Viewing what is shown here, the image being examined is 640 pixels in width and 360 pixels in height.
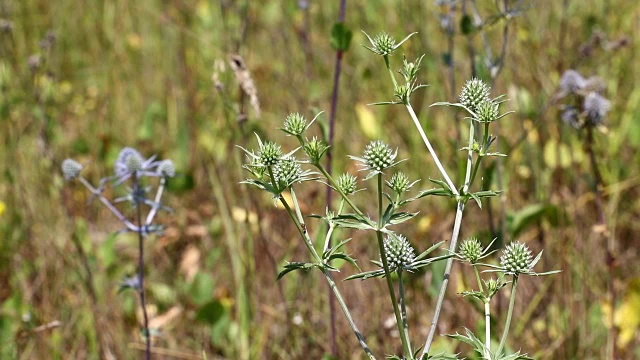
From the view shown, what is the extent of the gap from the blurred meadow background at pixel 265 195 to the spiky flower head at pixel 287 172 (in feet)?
2.24

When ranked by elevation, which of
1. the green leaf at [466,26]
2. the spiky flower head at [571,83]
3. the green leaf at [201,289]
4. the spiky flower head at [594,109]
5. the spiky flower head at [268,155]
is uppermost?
the green leaf at [466,26]

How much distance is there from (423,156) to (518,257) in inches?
78.3

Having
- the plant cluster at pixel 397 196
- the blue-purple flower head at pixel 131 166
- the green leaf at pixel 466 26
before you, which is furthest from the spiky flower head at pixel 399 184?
the green leaf at pixel 466 26

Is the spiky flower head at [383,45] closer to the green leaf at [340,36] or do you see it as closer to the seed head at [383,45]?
the seed head at [383,45]

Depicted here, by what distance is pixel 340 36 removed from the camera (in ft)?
6.43

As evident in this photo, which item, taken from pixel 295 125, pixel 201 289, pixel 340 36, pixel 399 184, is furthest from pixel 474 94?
pixel 201 289

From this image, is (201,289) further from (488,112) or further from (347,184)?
(488,112)

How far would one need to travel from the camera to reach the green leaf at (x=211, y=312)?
2318 mm

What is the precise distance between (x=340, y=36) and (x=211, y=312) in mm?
955

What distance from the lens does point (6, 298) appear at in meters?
2.78

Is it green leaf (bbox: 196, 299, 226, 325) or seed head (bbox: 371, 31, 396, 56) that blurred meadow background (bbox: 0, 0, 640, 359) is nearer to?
green leaf (bbox: 196, 299, 226, 325)

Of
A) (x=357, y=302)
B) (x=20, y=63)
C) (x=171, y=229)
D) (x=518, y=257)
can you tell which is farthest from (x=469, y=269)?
(x=20, y=63)

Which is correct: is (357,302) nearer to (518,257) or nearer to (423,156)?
(423,156)

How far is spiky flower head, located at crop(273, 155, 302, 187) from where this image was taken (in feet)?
3.99
